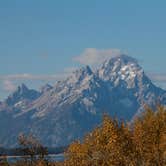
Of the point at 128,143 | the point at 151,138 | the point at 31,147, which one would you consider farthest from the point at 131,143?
the point at 31,147

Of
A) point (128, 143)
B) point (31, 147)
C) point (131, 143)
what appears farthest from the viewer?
point (31, 147)

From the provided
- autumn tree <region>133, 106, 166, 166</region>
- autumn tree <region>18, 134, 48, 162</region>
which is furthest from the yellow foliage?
autumn tree <region>18, 134, 48, 162</region>

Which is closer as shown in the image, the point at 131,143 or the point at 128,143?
the point at 128,143

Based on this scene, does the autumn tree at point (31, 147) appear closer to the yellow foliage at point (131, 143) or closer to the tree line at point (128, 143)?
the tree line at point (128, 143)

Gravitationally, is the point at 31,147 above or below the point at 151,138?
below

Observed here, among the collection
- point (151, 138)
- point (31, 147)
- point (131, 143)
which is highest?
point (151, 138)

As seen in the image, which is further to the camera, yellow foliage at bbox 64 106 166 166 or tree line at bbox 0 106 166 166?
A: tree line at bbox 0 106 166 166

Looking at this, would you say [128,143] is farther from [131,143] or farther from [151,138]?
[151,138]

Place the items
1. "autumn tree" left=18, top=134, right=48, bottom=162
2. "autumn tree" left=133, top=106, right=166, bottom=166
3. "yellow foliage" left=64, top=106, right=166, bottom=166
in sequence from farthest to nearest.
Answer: "autumn tree" left=18, top=134, right=48, bottom=162
"autumn tree" left=133, top=106, right=166, bottom=166
"yellow foliage" left=64, top=106, right=166, bottom=166

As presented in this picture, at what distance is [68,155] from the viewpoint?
77.6 meters

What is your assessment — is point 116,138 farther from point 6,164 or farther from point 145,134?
point 6,164

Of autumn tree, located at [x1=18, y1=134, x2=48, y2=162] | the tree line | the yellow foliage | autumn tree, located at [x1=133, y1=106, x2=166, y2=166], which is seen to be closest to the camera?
the yellow foliage

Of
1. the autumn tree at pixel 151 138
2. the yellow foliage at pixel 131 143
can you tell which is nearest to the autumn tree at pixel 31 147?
the yellow foliage at pixel 131 143

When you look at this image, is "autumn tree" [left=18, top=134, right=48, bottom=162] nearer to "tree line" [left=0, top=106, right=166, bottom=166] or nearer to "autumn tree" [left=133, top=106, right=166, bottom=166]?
"tree line" [left=0, top=106, right=166, bottom=166]
